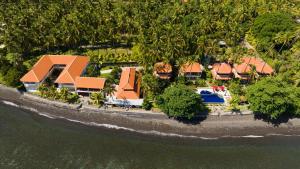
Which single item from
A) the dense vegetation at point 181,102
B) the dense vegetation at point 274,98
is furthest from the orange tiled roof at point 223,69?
the dense vegetation at point 181,102

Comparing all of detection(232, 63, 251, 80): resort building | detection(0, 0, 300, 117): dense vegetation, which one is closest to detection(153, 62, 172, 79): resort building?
detection(0, 0, 300, 117): dense vegetation

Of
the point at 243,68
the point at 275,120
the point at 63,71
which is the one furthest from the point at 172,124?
the point at 63,71

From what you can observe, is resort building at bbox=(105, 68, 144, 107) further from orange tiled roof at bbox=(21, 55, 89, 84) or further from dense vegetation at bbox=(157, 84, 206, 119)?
orange tiled roof at bbox=(21, 55, 89, 84)

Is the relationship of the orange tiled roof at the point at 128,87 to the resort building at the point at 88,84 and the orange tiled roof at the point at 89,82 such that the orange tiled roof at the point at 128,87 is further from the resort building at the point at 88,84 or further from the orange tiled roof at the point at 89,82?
the resort building at the point at 88,84

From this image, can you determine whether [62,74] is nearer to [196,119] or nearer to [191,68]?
[191,68]

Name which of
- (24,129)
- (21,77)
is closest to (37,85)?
(21,77)
